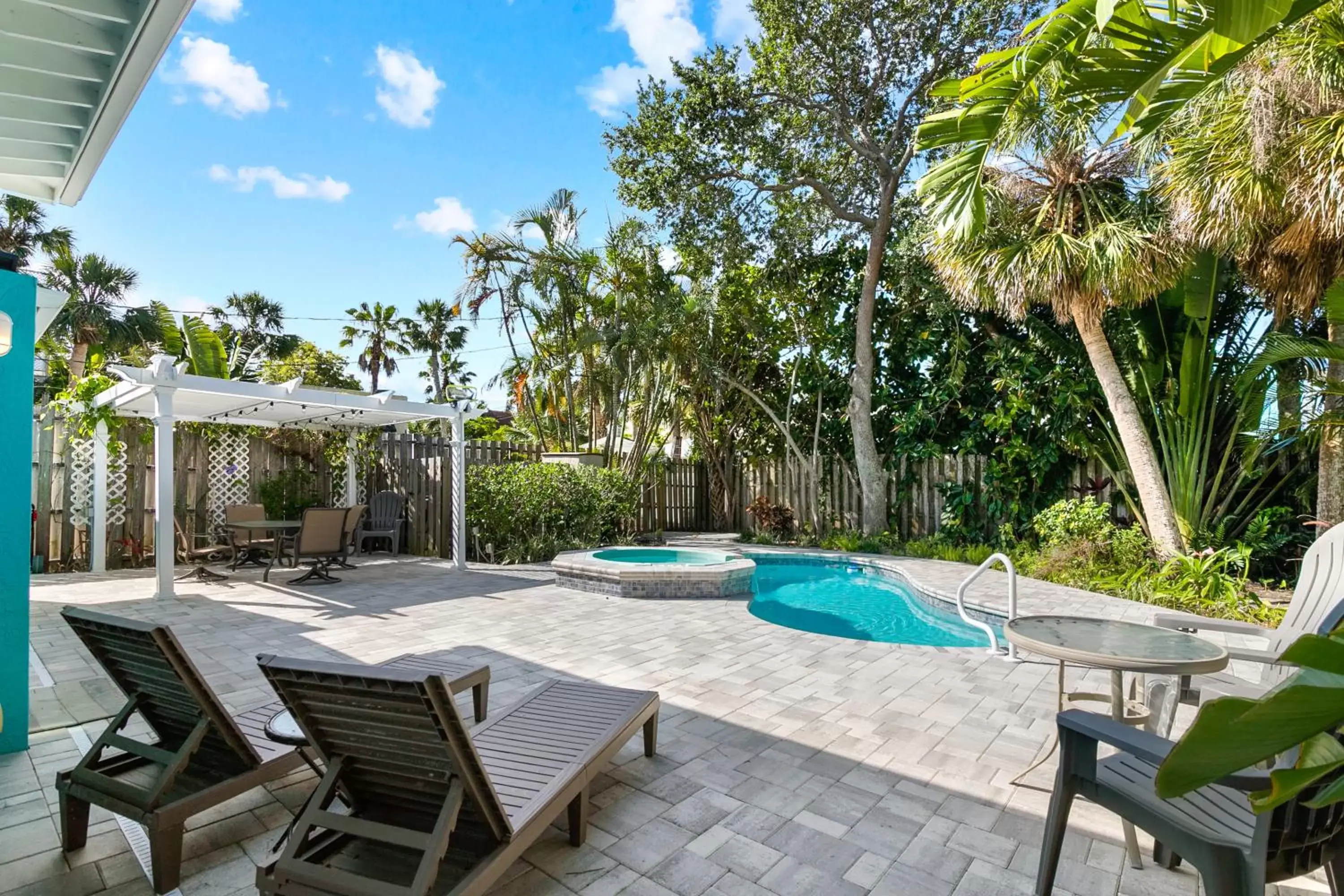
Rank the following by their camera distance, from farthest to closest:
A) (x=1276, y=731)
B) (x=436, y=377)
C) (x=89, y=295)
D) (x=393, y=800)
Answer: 1. (x=436, y=377)
2. (x=89, y=295)
3. (x=393, y=800)
4. (x=1276, y=731)

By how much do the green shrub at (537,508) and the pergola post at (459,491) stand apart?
0.38 m

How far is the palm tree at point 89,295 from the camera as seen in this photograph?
1519cm

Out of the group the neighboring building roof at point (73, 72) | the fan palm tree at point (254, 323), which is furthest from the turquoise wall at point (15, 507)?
the fan palm tree at point (254, 323)

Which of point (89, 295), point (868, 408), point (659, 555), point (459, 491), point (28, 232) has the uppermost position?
point (28, 232)

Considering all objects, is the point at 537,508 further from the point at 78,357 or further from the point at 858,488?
the point at 78,357

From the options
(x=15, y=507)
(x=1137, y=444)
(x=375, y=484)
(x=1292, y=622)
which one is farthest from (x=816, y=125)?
(x=15, y=507)

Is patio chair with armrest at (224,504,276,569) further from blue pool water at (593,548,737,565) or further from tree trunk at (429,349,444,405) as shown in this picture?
tree trunk at (429,349,444,405)

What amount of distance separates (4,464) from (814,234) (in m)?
11.7

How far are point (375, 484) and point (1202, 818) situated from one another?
12.3m

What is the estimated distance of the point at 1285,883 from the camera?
2.25m

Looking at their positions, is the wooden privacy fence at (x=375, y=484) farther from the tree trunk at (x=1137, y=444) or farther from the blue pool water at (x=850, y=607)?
the blue pool water at (x=850, y=607)

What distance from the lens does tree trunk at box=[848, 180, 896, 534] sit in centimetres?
1134

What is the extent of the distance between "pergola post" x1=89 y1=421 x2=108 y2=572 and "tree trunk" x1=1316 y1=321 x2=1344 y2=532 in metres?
13.8

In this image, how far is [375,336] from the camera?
24281 mm
